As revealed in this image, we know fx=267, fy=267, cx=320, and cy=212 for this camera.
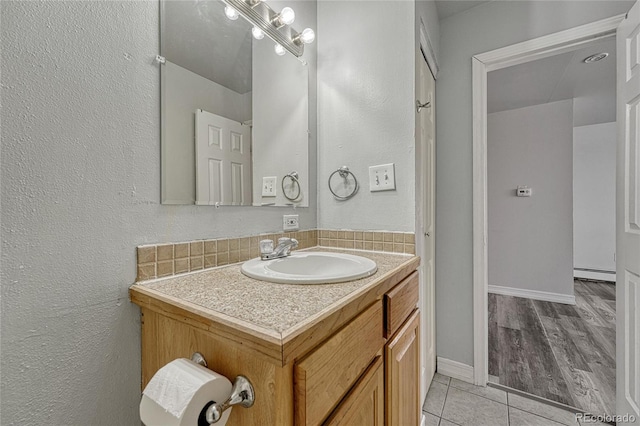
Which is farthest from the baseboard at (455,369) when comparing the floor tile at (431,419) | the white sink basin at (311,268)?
the white sink basin at (311,268)

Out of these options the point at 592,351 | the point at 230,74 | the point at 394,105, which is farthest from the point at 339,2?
the point at 592,351

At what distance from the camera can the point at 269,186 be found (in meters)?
1.17

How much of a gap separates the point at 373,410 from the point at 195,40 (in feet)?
4.15

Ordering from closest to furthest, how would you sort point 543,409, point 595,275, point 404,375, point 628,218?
point 404,375 < point 628,218 < point 543,409 < point 595,275

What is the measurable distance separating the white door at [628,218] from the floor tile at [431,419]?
2.55ft

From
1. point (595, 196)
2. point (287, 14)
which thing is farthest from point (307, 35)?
point (595, 196)

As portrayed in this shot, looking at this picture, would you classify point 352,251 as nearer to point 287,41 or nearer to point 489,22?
point 287,41

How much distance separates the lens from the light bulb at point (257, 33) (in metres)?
1.08

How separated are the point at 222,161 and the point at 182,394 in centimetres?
72

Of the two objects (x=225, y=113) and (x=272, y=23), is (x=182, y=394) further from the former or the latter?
(x=272, y=23)

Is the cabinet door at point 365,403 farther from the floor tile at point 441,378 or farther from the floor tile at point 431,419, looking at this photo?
the floor tile at point 441,378

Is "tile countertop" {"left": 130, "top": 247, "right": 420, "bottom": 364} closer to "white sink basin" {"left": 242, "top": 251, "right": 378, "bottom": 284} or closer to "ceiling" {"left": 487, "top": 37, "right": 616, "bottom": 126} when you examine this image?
"white sink basin" {"left": 242, "top": 251, "right": 378, "bottom": 284}

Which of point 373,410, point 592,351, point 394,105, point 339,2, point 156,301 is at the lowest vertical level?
point 592,351

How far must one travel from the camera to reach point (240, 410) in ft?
1.62
